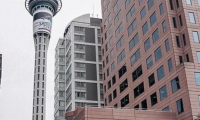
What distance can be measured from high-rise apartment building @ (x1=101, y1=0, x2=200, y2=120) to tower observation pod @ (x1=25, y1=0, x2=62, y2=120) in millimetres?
51737

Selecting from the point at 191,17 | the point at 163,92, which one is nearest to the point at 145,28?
the point at 191,17

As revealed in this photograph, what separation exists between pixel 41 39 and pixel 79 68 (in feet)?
165

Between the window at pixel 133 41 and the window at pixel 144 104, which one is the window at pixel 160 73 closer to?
the window at pixel 144 104

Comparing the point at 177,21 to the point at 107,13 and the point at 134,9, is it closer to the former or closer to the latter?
the point at 134,9

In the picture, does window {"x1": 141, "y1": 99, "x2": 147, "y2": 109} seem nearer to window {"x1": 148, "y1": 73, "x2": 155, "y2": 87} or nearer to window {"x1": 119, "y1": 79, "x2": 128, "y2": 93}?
window {"x1": 148, "y1": 73, "x2": 155, "y2": 87}

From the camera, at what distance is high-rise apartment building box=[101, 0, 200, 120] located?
142ft

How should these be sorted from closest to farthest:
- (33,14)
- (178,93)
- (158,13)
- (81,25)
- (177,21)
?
(178,93) → (177,21) → (158,13) → (81,25) → (33,14)

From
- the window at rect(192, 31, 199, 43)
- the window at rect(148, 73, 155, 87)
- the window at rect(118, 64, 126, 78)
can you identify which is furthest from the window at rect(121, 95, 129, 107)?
the window at rect(192, 31, 199, 43)

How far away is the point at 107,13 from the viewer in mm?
76250

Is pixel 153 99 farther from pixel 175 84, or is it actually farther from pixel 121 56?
pixel 121 56

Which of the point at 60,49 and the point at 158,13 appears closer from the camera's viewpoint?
the point at 158,13

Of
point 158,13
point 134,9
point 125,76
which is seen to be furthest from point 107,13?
point 158,13

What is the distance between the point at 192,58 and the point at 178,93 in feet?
17.3

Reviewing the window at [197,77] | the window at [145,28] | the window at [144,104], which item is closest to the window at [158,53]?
the window at [145,28]
